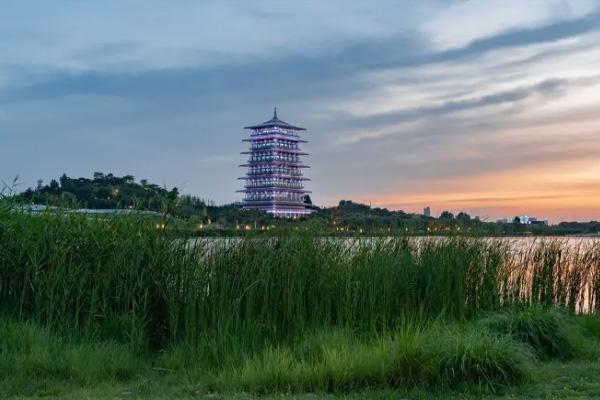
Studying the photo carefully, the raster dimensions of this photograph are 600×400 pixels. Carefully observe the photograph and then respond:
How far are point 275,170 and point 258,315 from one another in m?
70.4

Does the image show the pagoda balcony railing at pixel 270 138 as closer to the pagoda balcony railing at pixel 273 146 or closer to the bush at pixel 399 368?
the pagoda balcony railing at pixel 273 146

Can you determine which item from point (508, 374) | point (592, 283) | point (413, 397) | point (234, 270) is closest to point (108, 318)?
point (234, 270)

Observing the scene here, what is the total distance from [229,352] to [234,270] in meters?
1.39

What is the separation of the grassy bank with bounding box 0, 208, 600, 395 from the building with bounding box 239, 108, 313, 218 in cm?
6470

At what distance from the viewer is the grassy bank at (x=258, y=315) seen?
5.94 meters

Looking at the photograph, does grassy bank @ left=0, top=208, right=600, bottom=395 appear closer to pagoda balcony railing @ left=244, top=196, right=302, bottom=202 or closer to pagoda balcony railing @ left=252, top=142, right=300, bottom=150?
pagoda balcony railing @ left=244, top=196, right=302, bottom=202

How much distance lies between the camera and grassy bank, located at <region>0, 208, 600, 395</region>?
5.94 m

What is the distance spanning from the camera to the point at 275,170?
77.8 metres

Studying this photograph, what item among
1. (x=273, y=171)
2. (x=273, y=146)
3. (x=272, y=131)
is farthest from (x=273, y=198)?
(x=272, y=131)

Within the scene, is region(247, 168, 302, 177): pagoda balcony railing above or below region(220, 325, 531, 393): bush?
above

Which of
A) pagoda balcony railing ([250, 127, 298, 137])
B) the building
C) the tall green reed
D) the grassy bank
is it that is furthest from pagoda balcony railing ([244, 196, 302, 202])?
the tall green reed

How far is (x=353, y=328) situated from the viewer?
301 inches

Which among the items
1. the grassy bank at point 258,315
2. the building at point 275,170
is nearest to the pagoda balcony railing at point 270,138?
the building at point 275,170

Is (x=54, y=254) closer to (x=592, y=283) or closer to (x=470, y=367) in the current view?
(x=470, y=367)
